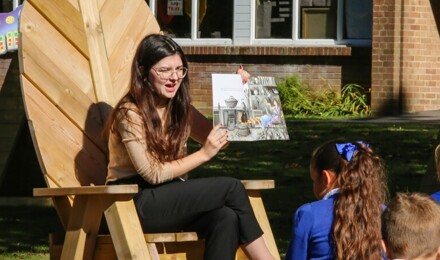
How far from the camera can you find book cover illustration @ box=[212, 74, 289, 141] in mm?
6113

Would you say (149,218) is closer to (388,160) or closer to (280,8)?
(388,160)

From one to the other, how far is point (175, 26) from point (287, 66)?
7.82 feet

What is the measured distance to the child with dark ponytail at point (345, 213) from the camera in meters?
4.98

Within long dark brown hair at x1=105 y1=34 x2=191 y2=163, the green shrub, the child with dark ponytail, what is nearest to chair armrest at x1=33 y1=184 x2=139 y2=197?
long dark brown hair at x1=105 y1=34 x2=191 y2=163

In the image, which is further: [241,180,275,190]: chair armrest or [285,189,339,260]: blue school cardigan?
[241,180,275,190]: chair armrest

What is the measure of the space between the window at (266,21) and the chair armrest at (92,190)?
13.4 m

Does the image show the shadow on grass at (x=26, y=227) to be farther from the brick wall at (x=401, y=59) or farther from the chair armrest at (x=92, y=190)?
the brick wall at (x=401, y=59)

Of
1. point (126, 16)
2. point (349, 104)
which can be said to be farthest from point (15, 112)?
point (349, 104)

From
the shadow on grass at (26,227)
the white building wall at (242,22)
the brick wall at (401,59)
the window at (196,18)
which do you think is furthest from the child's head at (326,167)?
the window at (196,18)

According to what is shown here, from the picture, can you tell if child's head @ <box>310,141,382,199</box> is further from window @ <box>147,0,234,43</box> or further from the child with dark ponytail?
window @ <box>147,0,234,43</box>

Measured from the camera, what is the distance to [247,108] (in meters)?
6.21

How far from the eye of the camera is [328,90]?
61.2 feet

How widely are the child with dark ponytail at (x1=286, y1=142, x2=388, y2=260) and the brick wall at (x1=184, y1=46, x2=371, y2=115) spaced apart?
43.9 ft

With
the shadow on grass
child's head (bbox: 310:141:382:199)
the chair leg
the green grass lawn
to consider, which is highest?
child's head (bbox: 310:141:382:199)
